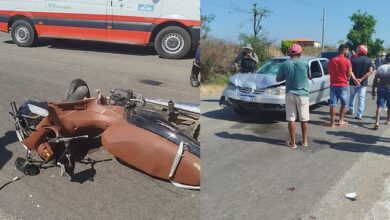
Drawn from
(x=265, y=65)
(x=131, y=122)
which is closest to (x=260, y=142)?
(x=265, y=65)

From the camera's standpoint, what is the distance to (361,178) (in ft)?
6.21

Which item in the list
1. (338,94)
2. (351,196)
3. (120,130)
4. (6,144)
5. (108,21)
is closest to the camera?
(338,94)

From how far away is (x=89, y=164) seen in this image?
3.59 m

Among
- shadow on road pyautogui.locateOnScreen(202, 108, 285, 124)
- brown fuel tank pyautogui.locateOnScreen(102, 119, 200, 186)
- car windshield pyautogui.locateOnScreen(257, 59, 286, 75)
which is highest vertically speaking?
car windshield pyautogui.locateOnScreen(257, 59, 286, 75)

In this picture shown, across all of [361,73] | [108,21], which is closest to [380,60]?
[361,73]

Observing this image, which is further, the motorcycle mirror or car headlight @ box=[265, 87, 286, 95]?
the motorcycle mirror

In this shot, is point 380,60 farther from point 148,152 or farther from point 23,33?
point 23,33

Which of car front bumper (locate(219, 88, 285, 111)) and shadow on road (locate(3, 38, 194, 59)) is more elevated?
shadow on road (locate(3, 38, 194, 59))

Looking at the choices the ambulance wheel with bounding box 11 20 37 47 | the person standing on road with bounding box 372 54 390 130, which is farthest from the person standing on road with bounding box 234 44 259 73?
the ambulance wheel with bounding box 11 20 37 47

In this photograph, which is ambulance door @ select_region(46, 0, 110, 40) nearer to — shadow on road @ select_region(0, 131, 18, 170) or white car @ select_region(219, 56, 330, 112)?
white car @ select_region(219, 56, 330, 112)

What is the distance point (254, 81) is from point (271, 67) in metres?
0.07

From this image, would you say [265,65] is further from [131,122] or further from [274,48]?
[131,122]

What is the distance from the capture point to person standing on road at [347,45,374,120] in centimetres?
148

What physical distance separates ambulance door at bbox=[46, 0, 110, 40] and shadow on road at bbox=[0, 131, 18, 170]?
5.62 feet
